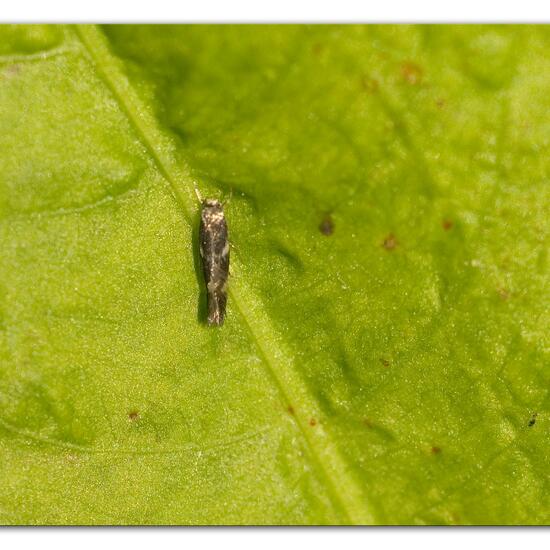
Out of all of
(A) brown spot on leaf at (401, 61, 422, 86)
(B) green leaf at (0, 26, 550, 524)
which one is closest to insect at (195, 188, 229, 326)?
(B) green leaf at (0, 26, 550, 524)

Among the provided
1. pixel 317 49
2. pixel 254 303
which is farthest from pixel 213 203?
pixel 317 49

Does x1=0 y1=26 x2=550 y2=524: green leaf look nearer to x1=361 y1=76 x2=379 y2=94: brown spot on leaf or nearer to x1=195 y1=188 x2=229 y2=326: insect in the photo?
x1=195 y1=188 x2=229 y2=326: insect

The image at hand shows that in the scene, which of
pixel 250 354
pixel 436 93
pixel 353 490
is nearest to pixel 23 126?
pixel 250 354

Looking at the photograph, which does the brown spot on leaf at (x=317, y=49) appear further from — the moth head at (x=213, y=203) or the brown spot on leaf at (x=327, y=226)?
the moth head at (x=213, y=203)

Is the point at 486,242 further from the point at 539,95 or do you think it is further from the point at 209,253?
the point at 209,253

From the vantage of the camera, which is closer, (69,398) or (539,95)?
(539,95)

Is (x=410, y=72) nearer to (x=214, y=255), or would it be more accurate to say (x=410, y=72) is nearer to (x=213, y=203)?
(x=213, y=203)
